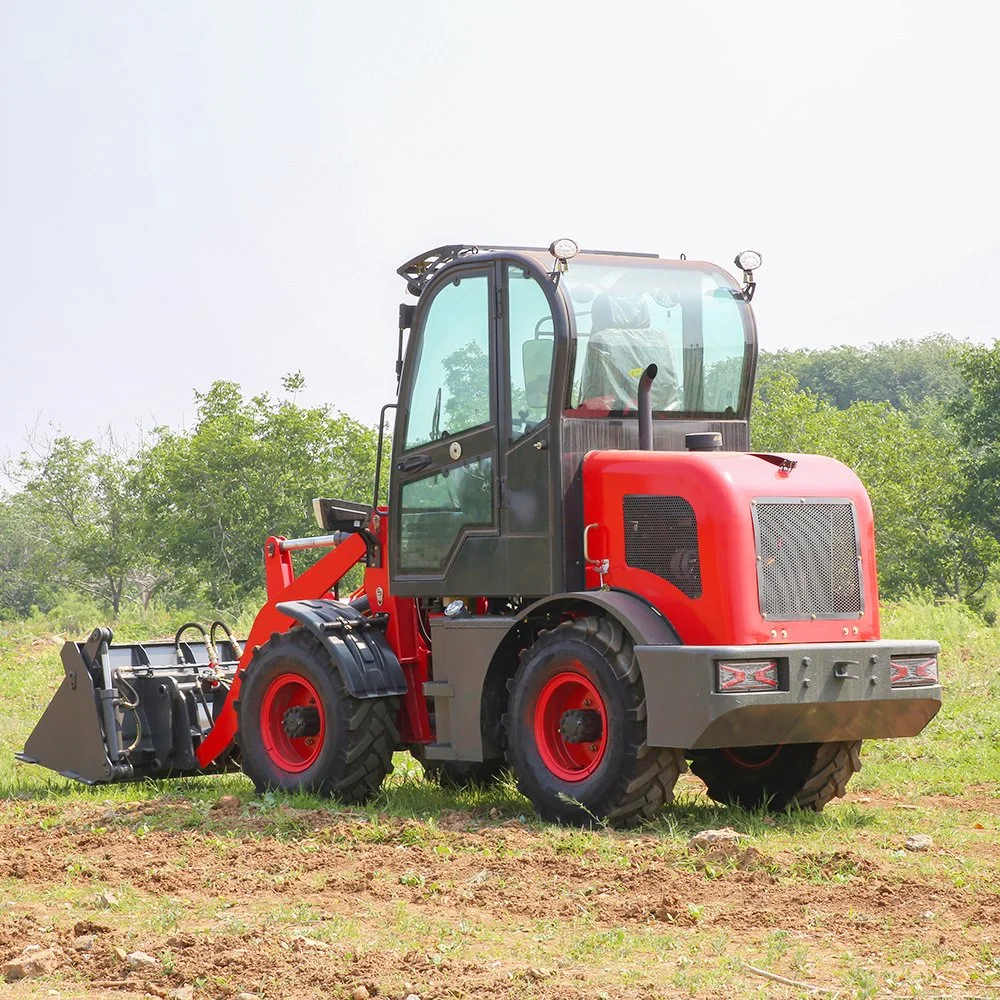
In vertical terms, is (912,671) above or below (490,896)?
above

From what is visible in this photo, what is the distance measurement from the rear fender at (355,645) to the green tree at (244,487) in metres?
29.7

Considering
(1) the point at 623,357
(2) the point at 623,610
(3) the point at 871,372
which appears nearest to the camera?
(2) the point at 623,610

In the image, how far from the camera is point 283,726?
9594 mm

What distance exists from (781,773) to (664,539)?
1.72 m

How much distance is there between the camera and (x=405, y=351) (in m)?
9.51

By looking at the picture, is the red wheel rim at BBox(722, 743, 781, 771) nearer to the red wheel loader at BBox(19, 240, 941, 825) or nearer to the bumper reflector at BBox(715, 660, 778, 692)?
the red wheel loader at BBox(19, 240, 941, 825)

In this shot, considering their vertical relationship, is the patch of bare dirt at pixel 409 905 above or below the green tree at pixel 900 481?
below

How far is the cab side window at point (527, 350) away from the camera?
8523mm

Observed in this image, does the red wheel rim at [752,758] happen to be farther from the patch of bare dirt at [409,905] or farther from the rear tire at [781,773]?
the patch of bare dirt at [409,905]

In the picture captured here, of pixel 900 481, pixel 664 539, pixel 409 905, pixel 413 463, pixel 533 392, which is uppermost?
pixel 900 481

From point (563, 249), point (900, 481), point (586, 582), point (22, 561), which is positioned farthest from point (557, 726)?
point (22, 561)

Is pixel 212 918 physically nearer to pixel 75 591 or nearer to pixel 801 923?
pixel 801 923

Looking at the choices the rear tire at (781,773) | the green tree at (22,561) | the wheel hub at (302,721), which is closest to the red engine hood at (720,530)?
the rear tire at (781,773)

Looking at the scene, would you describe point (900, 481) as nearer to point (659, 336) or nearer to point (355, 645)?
point (659, 336)
